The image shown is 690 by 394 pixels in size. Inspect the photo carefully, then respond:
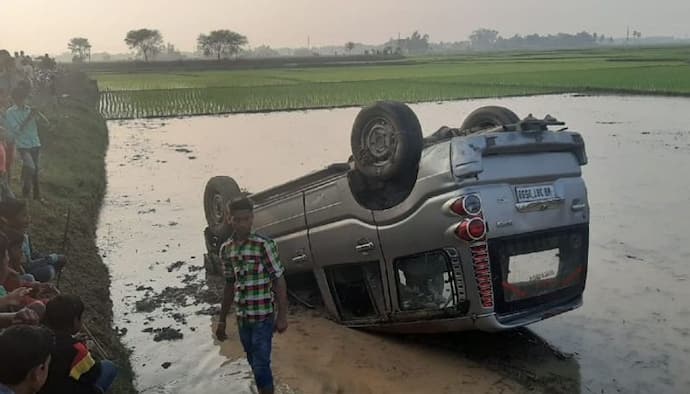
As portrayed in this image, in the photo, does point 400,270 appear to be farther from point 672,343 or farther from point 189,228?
point 189,228

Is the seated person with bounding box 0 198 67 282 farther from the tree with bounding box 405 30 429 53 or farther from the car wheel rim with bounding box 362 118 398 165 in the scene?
the tree with bounding box 405 30 429 53

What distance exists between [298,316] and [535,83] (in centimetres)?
3688

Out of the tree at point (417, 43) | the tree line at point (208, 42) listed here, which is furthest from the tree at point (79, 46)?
the tree at point (417, 43)

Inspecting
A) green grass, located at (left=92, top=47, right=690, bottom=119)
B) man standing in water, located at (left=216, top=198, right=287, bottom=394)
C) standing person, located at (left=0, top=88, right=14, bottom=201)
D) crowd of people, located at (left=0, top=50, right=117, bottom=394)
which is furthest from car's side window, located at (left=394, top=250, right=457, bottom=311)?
green grass, located at (left=92, top=47, right=690, bottom=119)

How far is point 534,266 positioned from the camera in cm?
513

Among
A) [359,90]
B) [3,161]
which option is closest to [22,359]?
[3,161]

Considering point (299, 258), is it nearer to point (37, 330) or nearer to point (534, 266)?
point (534, 266)

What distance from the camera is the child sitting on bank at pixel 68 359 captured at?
3.28m

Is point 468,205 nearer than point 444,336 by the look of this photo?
Yes

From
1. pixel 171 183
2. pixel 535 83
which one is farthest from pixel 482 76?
pixel 171 183

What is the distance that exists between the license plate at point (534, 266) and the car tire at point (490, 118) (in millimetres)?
1504

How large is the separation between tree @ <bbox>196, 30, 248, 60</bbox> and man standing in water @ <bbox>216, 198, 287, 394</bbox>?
125 m

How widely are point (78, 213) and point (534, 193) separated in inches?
304

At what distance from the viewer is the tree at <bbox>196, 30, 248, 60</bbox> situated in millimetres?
125750
